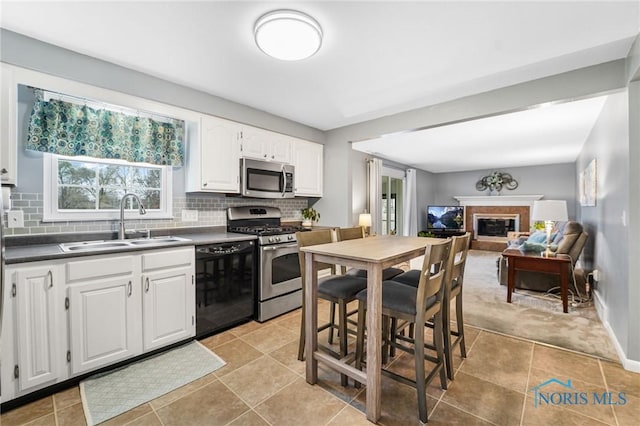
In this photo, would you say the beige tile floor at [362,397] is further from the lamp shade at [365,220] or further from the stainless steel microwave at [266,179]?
the lamp shade at [365,220]

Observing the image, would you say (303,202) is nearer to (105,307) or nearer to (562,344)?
(105,307)

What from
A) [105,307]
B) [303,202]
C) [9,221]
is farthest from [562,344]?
[9,221]

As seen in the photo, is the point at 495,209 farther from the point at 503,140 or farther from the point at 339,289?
the point at 339,289

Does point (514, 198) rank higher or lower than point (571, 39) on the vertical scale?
lower

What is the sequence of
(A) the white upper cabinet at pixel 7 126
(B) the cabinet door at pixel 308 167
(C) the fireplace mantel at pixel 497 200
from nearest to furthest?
(A) the white upper cabinet at pixel 7 126, (B) the cabinet door at pixel 308 167, (C) the fireplace mantel at pixel 497 200

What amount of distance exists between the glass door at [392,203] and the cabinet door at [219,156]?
496 centimetres

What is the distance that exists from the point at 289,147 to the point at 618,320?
3692 millimetres

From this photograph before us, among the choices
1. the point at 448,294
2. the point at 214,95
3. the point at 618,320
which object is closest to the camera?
the point at 448,294

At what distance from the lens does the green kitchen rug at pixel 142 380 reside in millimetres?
1710

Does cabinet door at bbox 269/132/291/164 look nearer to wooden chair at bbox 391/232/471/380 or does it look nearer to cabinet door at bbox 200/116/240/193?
cabinet door at bbox 200/116/240/193

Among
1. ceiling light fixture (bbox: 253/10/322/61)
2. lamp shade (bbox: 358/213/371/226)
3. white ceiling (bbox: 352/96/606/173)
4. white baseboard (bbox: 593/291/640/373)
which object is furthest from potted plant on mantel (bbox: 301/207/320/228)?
white baseboard (bbox: 593/291/640/373)

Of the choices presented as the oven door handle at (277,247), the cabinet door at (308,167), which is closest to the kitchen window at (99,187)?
the oven door handle at (277,247)

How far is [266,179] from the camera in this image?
3428 millimetres

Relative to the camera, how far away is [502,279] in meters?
4.38
